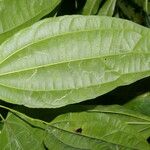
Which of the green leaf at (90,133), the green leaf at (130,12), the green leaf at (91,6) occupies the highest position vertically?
the green leaf at (91,6)

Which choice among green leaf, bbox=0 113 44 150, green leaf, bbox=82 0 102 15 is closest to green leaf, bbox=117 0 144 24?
green leaf, bbox=82 0 102 15

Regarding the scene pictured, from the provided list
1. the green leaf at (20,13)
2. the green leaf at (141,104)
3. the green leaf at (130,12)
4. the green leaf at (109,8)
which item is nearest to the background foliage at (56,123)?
the green leaf at (20,13)

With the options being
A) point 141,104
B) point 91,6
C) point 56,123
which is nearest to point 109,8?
point 91,6

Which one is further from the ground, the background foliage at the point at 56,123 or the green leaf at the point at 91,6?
the green leaf at the point at 91,6

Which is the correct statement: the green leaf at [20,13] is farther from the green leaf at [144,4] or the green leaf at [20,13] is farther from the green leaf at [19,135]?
the green leaf at [144,4]

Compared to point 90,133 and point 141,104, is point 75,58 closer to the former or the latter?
point 90,133

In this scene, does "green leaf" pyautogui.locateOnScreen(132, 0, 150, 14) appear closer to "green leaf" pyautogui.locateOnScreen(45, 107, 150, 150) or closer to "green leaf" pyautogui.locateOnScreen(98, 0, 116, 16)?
"green leaf" pyautogui.locateOnScreen(98, 0, 116, 16)
